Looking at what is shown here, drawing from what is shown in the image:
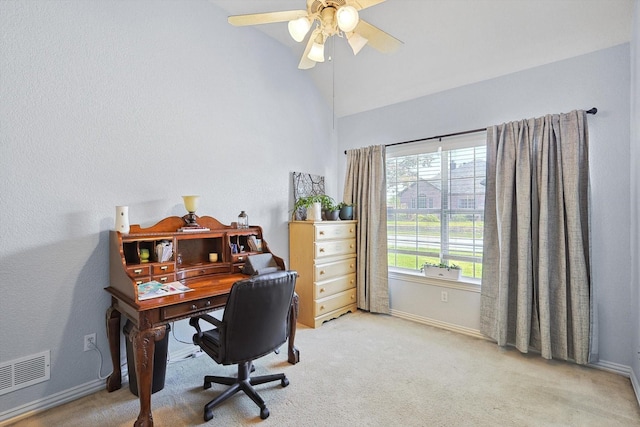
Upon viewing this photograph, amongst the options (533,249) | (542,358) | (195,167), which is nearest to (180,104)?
(195,167)

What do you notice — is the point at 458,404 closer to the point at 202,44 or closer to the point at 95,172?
the point at 95,172

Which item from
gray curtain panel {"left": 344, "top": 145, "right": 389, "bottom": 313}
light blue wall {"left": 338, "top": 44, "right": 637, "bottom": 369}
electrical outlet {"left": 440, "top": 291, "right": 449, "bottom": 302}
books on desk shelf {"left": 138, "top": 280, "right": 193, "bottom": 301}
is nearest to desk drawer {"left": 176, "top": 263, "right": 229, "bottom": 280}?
books on desk shelf {"left": 138, "top": 280, "right": 193, "bottom": 301}

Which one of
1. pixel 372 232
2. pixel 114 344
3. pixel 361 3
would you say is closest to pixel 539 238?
pixel 372 232

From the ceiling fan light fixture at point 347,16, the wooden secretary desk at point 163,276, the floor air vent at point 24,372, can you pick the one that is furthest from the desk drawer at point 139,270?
the ceiling fan light fixture at point 347,16

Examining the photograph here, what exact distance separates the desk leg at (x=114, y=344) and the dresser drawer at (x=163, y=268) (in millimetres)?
372

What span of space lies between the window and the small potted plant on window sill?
93 millimetres

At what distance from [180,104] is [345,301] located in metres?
2.80

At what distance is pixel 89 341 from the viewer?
7.41 ft

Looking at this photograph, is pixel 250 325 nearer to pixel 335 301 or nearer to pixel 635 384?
pixel 335 301

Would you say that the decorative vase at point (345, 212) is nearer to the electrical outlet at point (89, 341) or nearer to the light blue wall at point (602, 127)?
the light blue wall at point (602, 127)

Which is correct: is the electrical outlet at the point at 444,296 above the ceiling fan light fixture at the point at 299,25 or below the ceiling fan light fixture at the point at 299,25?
below

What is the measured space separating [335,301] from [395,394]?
154cm

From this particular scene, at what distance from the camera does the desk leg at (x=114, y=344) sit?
7.32ft

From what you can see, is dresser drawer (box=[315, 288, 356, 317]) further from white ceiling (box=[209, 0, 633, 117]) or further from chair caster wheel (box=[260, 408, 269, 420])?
white ceiling (box=[209, 0, 633, 117])
